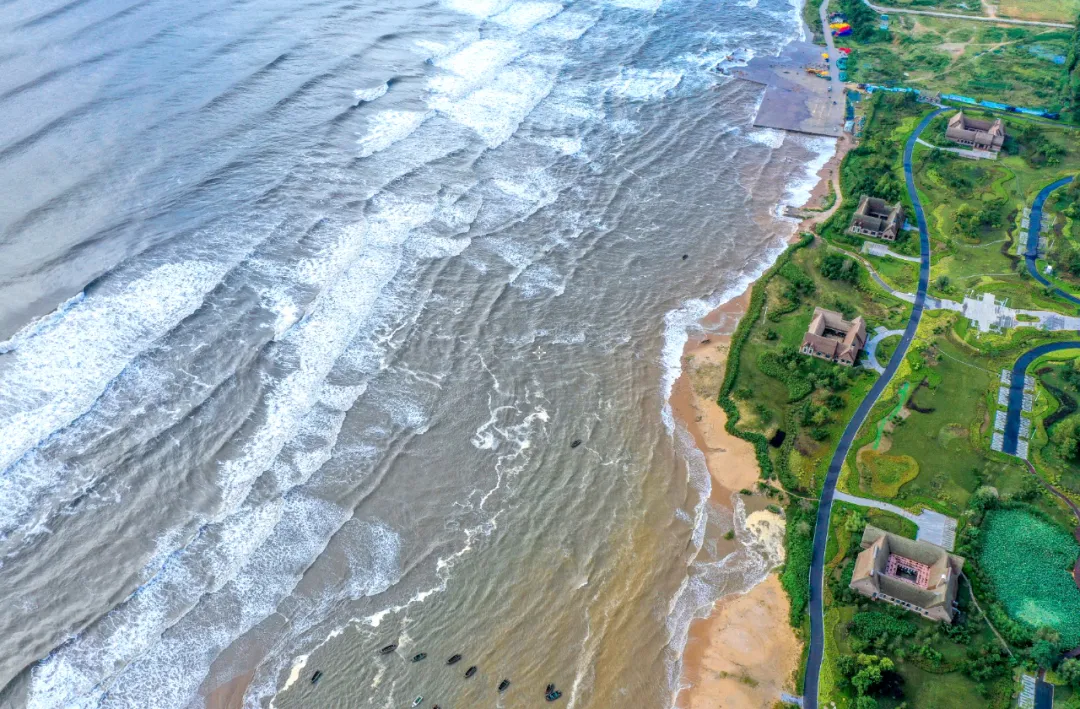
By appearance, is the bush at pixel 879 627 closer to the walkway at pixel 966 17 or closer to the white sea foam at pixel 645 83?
the white sea foam at pixel 645 83

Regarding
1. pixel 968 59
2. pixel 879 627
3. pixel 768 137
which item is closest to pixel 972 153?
pixel 768 137

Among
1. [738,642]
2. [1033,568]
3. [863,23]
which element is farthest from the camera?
[863,23]

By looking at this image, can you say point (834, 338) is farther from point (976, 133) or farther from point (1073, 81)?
point (1073, 81)

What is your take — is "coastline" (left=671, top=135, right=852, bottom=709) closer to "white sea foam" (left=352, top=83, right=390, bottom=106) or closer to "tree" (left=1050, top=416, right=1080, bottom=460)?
"tree" (left=1050, top=416, right=1080, bottom=460)

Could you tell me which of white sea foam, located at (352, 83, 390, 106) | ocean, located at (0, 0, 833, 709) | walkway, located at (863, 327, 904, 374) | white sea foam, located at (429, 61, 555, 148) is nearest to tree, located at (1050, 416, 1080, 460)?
walkway, located at (863, 327, 904, 374)

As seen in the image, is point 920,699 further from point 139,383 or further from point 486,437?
point 139,383

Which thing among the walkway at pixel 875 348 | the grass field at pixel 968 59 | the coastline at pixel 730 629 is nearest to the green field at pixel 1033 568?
the coastline at pixel 730 629

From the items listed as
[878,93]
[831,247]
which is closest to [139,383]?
[831,247]
